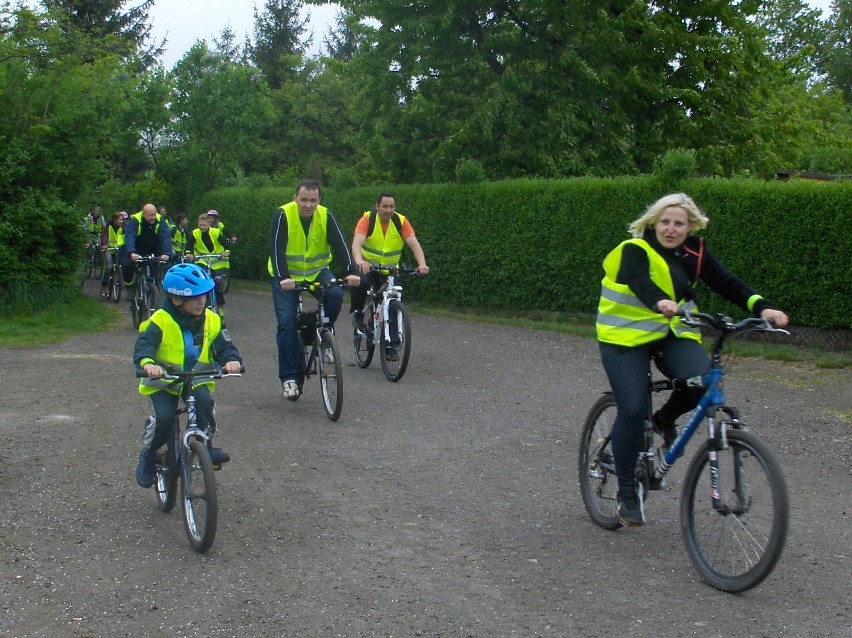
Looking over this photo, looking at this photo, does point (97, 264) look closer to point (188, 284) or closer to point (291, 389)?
point (291, 389)

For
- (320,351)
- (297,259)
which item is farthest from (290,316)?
(297,259)

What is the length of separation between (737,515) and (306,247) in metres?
5.79

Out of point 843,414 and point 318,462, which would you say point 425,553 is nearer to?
point 318,462

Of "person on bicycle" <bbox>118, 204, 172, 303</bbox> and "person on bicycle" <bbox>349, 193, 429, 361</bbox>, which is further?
"person on bicycle" <bbox>118, 204, 172, 303</bbox>

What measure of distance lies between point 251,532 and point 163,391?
96cm

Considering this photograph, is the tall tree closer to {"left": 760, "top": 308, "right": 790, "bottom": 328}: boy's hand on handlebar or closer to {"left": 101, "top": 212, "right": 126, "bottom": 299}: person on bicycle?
{"left": 101, "top": 212, "right": 126, "bottom": 299}: person on bicycle

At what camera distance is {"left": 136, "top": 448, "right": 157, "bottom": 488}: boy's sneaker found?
21.6 ft

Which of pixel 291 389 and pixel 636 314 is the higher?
pixel 636 314

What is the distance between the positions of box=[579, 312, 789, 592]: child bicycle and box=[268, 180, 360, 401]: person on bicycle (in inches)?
189

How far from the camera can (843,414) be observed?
9.95m

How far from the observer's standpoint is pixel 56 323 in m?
17.8

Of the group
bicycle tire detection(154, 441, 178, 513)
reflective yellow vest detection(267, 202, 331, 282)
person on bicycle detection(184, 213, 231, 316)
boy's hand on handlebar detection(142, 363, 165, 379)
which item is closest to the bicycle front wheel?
boy's hand on handlebar detection(142, 363, 165, 379)

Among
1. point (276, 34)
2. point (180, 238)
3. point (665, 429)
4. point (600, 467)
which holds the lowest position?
point (600, 467)

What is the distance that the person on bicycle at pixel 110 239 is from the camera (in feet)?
76.4
